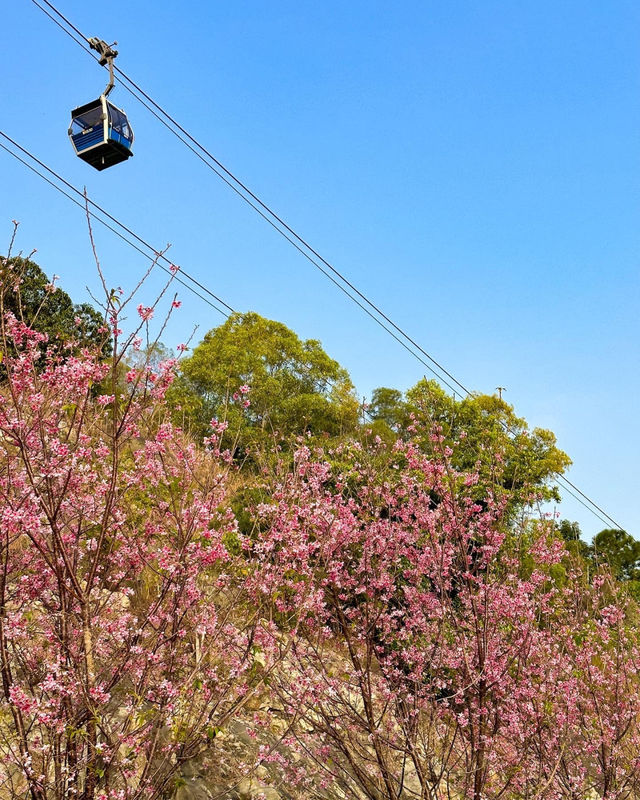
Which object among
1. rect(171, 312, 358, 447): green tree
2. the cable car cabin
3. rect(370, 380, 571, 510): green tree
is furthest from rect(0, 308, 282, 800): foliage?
rect(171, 312, 358, 447): green tree

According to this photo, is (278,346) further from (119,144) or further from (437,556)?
(437,556)

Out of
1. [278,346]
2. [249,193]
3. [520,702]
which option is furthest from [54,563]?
[278,346]

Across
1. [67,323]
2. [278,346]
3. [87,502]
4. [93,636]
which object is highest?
[278,346]

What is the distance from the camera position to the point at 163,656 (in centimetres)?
367

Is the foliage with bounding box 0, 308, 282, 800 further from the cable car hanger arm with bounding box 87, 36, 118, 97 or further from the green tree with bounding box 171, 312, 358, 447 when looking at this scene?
the green tree with bounding box 171, 312, 358, 447

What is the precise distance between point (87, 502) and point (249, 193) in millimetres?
7431

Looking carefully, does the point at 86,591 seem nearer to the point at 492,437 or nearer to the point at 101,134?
the point at 101,134

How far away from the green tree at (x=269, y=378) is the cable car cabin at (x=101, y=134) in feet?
31.2

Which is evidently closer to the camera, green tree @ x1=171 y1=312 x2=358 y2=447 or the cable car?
the cable car

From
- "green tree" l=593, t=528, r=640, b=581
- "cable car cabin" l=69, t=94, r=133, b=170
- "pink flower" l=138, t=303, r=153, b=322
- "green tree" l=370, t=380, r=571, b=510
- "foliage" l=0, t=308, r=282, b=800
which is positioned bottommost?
"foliage" l=0, t=308, r=282, b=800

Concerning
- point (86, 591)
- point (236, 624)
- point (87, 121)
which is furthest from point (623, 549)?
point (86, 591)

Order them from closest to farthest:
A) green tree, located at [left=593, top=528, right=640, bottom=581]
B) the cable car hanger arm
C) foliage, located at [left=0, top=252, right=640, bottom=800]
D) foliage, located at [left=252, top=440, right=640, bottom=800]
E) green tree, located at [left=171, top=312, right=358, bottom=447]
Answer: foliage, located at [left=0, top=252, right=640, bottom=800]
foliage, located at [left=252, top=440, right=640, bottom=800]
the cable car hanger arm
green tree, located at [left=171, top=312, right=358, bottom=447]
green tree, located at [left=593, top=528, right=640, bottom=581]

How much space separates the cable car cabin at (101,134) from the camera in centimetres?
830

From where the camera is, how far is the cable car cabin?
8305 mm
